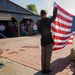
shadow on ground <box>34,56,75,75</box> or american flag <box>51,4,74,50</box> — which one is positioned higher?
american flag <box>51,4,74,50</box>

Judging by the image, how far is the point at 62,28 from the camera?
6.51 metres

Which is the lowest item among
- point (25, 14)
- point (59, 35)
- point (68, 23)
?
point (59, 35)

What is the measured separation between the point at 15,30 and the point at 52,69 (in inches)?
647

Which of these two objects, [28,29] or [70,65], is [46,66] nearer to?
[70,65]

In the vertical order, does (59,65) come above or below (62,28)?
below

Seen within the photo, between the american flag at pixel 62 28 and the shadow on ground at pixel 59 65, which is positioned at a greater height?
the american flag at pixel 62 28

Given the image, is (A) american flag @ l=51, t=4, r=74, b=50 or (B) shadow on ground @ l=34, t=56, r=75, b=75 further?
(A) american flag @ l=51, t=4, r=74, b=50

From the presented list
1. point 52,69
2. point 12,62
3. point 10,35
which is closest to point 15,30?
point 10,35

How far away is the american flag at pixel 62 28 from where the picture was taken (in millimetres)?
6191

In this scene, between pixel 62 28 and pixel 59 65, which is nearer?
pixel 62 28

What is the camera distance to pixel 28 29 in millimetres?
22734

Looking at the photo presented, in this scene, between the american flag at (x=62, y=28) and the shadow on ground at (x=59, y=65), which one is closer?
the shadow on ground at (x=59, y=65)

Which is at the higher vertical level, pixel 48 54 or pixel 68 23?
pixel 68 23

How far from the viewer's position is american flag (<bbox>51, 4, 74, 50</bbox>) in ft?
20.3
